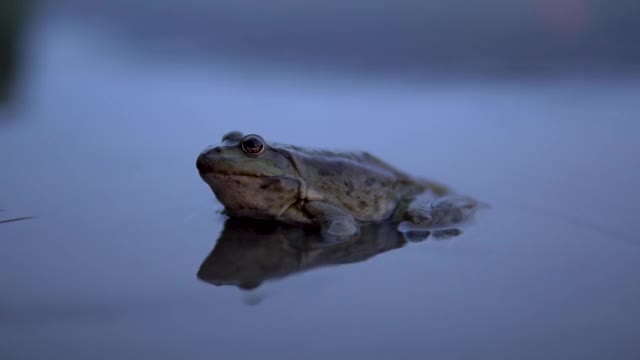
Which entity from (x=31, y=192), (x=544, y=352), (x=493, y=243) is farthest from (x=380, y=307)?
(x=31, y=192)

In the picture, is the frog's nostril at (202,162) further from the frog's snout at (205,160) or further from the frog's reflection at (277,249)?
the frog's reflection at (277,249)

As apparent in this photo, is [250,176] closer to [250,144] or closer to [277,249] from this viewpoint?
[250,144]

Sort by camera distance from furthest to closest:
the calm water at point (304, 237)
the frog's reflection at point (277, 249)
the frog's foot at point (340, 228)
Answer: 1. the frog's foot at point (340, 228)
2. the frog's reflection at point (277, 249)
3. the calm water at point (304, 237)

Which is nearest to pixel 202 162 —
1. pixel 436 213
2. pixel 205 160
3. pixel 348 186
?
pixel 205 160

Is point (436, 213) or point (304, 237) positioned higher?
point (436, 213)

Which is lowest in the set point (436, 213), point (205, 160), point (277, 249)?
point (277, 249)

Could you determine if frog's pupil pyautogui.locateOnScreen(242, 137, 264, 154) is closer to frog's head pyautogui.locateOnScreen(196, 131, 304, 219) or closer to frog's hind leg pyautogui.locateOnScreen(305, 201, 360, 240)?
frog's head pyautogui.locateOnScreen(196, 131, 304, 219)

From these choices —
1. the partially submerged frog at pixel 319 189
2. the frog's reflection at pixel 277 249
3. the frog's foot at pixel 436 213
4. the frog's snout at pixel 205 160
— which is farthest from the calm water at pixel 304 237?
the frog's snout at pixel 205 160
